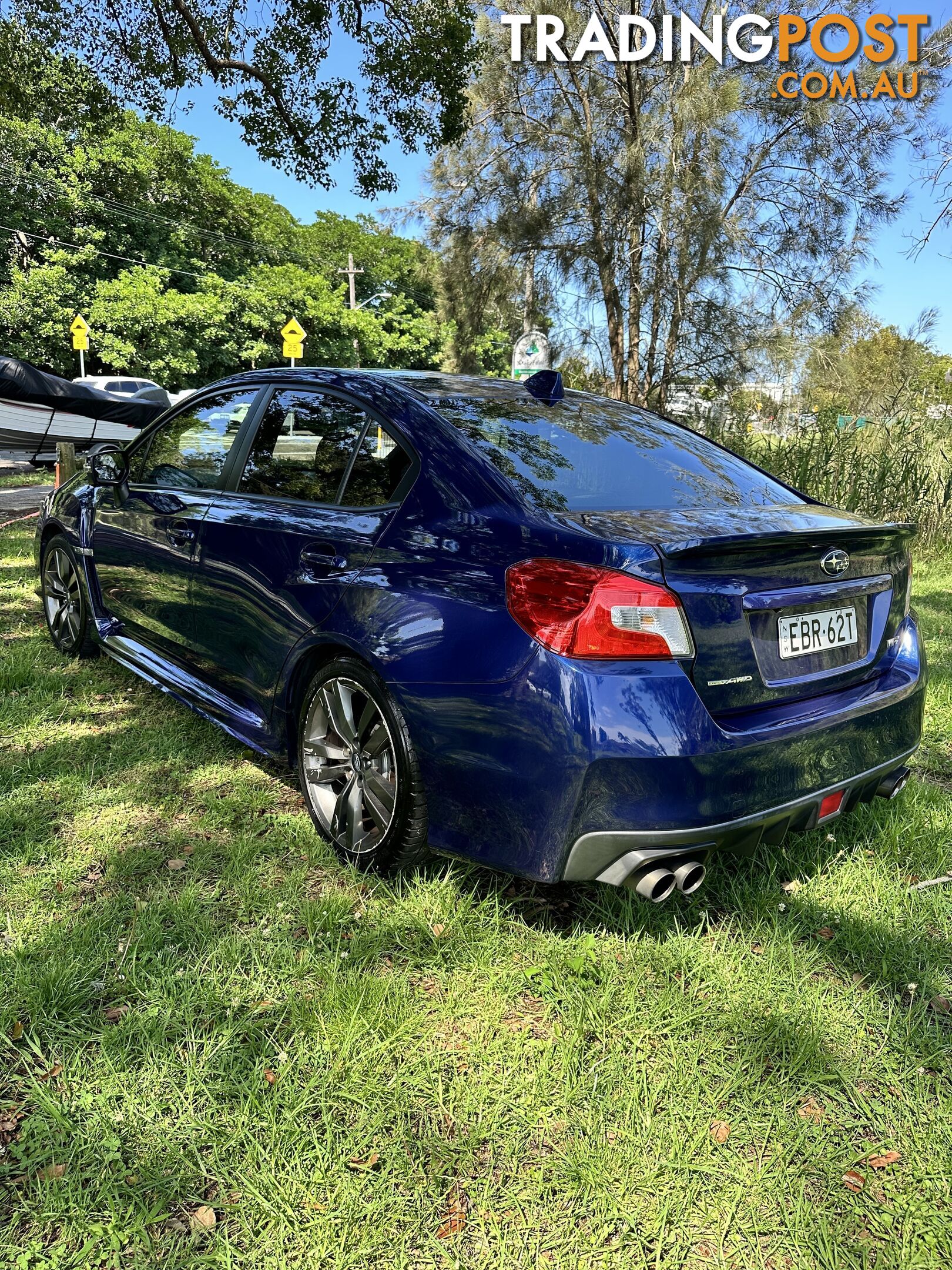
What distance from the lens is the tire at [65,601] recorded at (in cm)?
447

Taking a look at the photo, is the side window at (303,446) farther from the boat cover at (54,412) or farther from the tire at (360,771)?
the boat cover at (54,412)

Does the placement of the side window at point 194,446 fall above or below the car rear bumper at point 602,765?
above

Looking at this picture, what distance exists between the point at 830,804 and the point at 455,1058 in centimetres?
123

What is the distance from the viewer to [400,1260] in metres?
1.52

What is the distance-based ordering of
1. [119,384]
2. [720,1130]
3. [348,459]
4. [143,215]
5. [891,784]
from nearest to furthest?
[720,1130], [891,784], [348,459], [119,384], [143,215]

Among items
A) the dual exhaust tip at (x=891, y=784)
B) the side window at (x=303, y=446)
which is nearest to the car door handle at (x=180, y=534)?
the side window at (x=303, y=446)

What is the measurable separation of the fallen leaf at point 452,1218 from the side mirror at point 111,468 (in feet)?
11.4

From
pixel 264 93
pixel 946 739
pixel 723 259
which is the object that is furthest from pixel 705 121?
pixel 946 739

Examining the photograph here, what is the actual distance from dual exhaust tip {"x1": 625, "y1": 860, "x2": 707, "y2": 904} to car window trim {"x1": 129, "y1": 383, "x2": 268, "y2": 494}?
2244 mm

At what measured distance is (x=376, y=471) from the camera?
8.67 feet

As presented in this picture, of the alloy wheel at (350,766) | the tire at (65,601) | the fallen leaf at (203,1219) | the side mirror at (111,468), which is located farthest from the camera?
the tire at (65,601)

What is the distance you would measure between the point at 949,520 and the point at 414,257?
38.6 feet

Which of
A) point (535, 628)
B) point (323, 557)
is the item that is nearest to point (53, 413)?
point (323, 557)

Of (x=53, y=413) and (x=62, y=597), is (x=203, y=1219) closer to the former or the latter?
(x=62, y=597)
